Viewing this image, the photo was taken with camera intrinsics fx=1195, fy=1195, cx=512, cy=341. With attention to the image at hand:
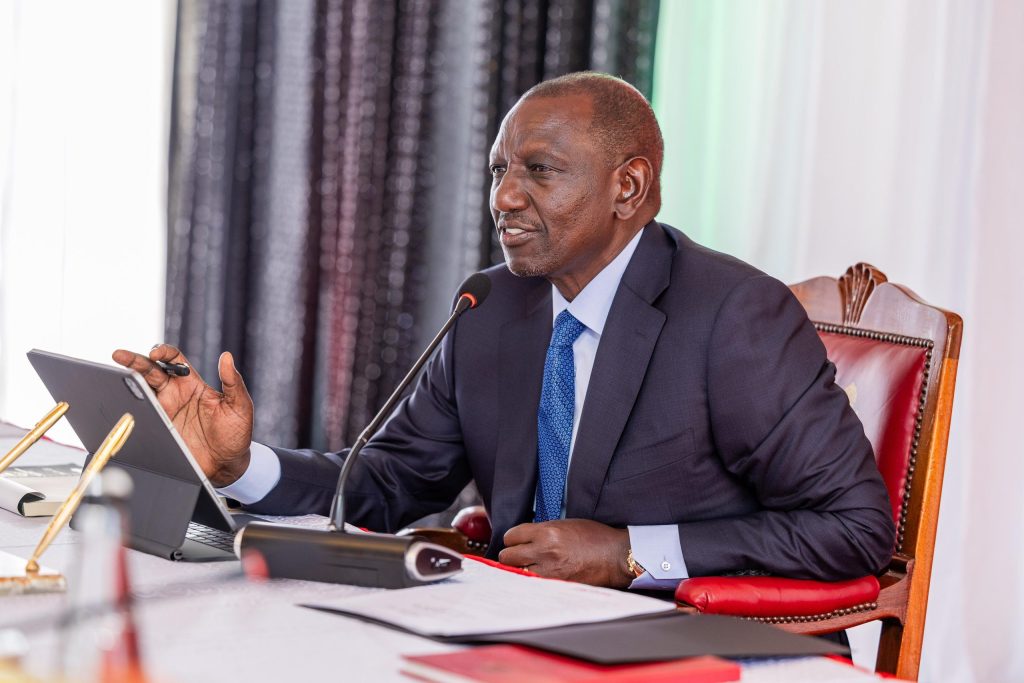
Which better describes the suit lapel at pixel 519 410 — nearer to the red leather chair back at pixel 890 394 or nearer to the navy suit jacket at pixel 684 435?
the navy suit jacket at pixel 684 435

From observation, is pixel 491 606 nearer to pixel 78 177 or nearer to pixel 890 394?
pixel 890 394

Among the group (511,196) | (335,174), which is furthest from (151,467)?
(335,174)

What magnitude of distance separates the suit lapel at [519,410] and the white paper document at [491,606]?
67 cm

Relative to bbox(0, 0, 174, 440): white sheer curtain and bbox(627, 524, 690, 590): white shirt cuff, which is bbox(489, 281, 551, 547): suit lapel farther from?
bbox(0, 0, 174, 440): white sheer curtain

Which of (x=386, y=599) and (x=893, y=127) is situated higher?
(x=893, y=127)

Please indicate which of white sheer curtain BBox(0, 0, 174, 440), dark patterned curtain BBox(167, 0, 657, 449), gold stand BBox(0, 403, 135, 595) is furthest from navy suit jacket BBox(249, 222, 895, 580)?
white sheer curtain BBox(0, 0, 174, 440)

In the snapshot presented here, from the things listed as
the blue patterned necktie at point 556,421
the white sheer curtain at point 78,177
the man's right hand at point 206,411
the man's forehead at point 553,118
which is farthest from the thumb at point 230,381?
the white sheer curtain at point 78,177

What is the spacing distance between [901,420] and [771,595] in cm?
52

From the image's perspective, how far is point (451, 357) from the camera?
7.35ft

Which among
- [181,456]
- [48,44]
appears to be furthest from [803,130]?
[48,44]

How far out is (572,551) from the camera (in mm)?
1698

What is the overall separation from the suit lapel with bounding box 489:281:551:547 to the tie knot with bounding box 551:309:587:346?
0.03m

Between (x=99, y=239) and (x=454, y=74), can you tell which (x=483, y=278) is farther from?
(x=99, y=239)

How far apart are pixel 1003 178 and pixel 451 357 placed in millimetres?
1536
